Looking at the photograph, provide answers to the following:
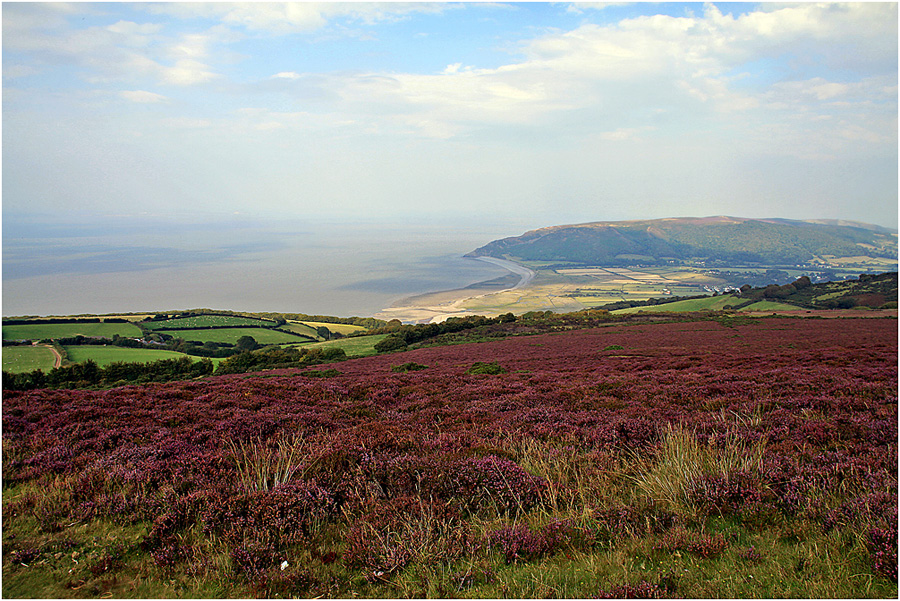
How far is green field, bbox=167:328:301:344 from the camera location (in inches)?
2566

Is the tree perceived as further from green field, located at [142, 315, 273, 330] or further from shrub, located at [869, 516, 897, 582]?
shrub, located at [869, 516, 897, 582]

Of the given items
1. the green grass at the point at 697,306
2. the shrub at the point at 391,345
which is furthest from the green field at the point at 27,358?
the green grass at the point at 697,306

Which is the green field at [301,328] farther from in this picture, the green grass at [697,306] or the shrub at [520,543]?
the shrub at [520,543]

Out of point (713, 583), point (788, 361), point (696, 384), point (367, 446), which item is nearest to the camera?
point (713, 583)

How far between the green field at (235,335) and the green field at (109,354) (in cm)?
1555

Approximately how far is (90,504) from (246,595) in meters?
2.59

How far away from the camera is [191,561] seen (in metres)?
3.57

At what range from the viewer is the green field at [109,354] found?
41.1 meters

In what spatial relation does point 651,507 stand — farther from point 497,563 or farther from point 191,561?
point 191,561

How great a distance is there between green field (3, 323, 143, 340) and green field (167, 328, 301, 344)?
655 centimetres

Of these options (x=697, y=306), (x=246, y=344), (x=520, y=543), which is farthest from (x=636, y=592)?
(x=697, y=306)

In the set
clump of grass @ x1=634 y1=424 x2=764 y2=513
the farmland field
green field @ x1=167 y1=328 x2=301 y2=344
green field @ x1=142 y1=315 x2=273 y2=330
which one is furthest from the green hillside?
clump of grass @ x1=634 y1=424 x2=764 y2=513

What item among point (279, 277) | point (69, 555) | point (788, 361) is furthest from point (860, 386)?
point (279, 277)

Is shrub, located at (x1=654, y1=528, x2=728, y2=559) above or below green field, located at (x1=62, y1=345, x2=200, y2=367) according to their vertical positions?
above
